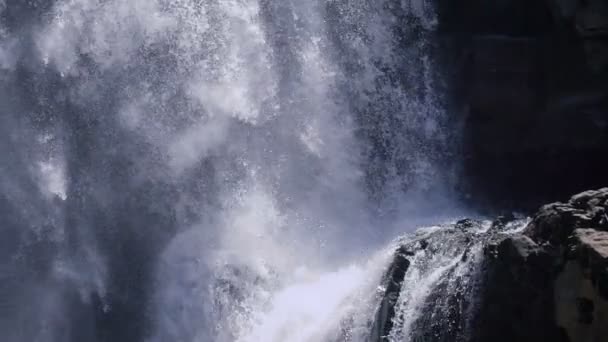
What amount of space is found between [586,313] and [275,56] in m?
10.6

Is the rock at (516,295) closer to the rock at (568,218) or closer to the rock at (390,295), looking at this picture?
the rock at (568,218)

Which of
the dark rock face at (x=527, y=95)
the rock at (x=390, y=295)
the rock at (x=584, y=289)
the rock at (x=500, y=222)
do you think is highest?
the dark rock face at (x=527, y=95)

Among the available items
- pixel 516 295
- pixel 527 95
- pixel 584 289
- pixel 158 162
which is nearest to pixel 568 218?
pixel 584 289

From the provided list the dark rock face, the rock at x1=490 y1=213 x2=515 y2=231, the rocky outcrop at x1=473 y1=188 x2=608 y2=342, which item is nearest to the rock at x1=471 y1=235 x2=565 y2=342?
the rocky outcrop at x1=473 y1=188 x2=608 y2=342

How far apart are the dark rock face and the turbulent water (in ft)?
4.34

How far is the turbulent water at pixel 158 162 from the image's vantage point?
17.4 metres

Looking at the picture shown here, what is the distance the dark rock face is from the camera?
16406 millimetres

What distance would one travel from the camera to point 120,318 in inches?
681

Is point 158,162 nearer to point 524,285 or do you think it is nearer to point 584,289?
point 524,285

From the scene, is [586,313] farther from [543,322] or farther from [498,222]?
[498,222]

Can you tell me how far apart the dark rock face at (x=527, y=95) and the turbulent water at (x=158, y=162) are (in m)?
1.32

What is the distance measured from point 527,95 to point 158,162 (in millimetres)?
8847

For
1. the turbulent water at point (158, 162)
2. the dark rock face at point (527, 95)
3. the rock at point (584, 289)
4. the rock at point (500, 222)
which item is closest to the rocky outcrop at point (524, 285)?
the rock at point (584, 289)

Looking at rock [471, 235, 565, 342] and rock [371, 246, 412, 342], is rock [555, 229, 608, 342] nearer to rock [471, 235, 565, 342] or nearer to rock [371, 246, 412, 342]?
rock [471, 235, 565, 342]
